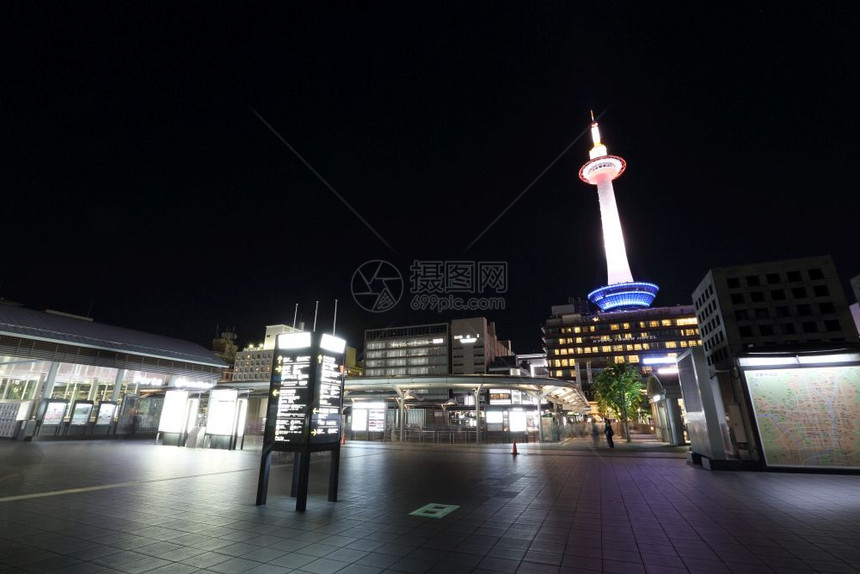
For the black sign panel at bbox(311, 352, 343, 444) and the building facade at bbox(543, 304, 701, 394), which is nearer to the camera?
the black sign panel at bbox(311, 352, 343, 444)

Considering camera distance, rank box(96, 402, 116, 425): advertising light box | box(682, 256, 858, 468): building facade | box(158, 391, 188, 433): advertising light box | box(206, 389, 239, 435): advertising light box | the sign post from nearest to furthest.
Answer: the sign post, box(682, 256, 858, 468): building facade, box(206, 389, 239, 435): advertising light box, box(158, 391, 188, 433): advertising light box, box(96, 402, 116, 425): advertising light box

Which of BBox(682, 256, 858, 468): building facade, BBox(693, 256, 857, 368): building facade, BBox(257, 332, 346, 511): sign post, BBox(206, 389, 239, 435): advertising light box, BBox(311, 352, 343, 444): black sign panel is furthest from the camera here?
BBox(206, 389, 239, 435): advertising light box

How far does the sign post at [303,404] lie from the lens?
9180 millimetres

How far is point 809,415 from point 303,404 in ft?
61.6

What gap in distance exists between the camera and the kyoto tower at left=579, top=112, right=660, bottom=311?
4157 inches

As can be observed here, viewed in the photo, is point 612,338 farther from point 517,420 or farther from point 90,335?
point 90,335

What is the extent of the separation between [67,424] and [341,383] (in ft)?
111

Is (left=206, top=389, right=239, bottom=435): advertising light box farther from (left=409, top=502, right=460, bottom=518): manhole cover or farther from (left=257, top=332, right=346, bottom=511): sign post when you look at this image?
(left=409, top=502, right=460, bottom=518): manhole cover

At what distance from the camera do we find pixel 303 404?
9.46 metres

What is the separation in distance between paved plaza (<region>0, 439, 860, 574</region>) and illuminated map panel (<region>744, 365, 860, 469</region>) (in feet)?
3.55

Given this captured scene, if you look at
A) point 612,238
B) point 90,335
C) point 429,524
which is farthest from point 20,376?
point 612,238

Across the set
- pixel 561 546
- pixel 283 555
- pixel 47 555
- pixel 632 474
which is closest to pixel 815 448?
pixel 632 474

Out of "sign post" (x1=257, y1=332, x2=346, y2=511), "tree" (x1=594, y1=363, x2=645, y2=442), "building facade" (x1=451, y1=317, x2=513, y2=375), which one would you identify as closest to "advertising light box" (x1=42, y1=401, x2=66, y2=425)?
"sign post" (x1=257, y1=332, x2=346, y2=511)

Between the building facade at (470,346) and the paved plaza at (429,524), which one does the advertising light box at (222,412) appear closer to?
the paved plaza at (429,524)
